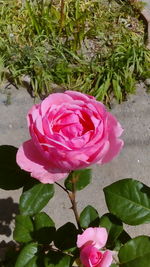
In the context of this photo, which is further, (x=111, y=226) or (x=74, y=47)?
(x=74, y=47)

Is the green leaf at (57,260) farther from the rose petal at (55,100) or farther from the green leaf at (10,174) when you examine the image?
the rose petal at (55,100)

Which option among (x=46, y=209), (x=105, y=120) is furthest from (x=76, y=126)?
(x=46, y=209)

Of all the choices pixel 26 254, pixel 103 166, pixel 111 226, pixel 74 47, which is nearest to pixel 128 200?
pixel 111 226

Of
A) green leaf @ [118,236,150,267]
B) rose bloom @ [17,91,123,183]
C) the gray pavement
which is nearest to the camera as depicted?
rose bloom @ [17,91,123,183]

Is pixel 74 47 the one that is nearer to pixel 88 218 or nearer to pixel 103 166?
pixel 103 166

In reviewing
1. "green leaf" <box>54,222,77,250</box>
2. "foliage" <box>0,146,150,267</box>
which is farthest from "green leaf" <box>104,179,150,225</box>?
"green leaf" <box>54,222,77,250</box>

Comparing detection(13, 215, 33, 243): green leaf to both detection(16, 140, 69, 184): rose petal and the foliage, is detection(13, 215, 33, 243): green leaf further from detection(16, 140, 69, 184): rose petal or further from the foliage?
detection(16, 140, 69, 184): rose petal

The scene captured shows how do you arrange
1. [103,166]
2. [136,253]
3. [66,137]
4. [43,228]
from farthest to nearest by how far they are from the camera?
[103,166], [43,228], [136,253], [66,137]
